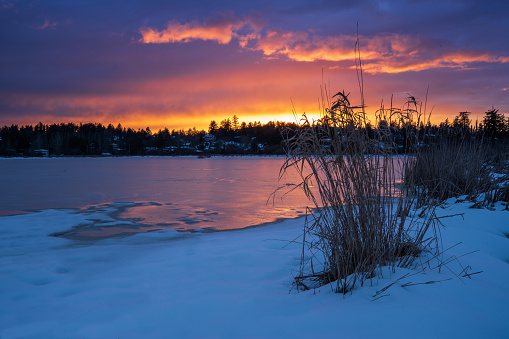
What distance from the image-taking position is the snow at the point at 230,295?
1.71 metres

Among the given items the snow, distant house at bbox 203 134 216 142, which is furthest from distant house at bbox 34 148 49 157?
the snow

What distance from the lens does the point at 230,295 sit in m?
2.41

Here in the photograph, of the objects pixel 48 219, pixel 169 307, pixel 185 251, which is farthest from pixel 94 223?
pixel 169 307

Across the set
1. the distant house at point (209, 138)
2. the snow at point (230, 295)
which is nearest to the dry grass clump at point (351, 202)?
the snow at point (230, 295)

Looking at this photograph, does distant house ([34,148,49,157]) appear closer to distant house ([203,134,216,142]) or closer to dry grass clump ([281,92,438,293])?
distant house ([203,134,216,142])

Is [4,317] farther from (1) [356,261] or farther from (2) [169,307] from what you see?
(1) [356,261]

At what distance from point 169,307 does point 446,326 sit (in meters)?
1.72

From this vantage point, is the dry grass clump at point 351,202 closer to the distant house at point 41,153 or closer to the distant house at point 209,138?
the distant house at point 41,153

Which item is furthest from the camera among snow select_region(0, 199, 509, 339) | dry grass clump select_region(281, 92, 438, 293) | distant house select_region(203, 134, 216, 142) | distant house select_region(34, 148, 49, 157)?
distant house select_region(203, 134, 216, 142)

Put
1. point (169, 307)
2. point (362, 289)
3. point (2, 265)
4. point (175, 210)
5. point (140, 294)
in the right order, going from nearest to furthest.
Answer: point (362, 289) < point (169, 307) < point (140, 294) < point (2, 265) < point (175, 210)

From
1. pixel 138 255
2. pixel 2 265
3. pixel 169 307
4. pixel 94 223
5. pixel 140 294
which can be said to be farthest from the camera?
pixel 94 223

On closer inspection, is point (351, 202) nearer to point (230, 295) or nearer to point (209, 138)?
point (230, 295)

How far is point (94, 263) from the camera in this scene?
3643 mm

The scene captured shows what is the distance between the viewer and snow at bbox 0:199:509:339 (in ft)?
5.62
